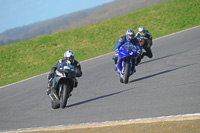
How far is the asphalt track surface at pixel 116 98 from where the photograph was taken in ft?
23.5

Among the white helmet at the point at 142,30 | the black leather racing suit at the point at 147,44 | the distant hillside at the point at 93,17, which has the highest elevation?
the distant hillside at the point at 93,17

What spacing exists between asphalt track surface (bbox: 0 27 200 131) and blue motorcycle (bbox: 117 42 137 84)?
14.5 inches

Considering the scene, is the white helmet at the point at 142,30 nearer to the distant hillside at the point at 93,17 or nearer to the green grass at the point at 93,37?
the green grass at the point at 93,37

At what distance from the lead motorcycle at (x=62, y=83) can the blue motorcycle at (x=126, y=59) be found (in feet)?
7.11

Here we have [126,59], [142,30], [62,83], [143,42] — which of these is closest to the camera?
[62,83]

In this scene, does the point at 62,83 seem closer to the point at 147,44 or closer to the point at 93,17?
the point at 147,44

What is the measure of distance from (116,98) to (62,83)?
4.86ft

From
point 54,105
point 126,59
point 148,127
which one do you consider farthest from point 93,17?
point 148,127

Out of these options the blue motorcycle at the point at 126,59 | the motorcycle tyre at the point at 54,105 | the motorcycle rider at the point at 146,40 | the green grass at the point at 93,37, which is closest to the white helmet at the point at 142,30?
the motorcycle rider at the point at 146,40

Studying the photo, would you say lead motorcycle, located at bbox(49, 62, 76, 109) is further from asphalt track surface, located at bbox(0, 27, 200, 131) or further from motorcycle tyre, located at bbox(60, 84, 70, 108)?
asphalt track surface, located at bbox(0, 27, 200, 131)

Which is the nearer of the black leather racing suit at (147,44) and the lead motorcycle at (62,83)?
the lead motorcycle at (62,83)

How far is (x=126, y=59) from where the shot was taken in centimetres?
1063

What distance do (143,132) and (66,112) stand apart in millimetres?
3453

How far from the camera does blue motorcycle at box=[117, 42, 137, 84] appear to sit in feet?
34.4
